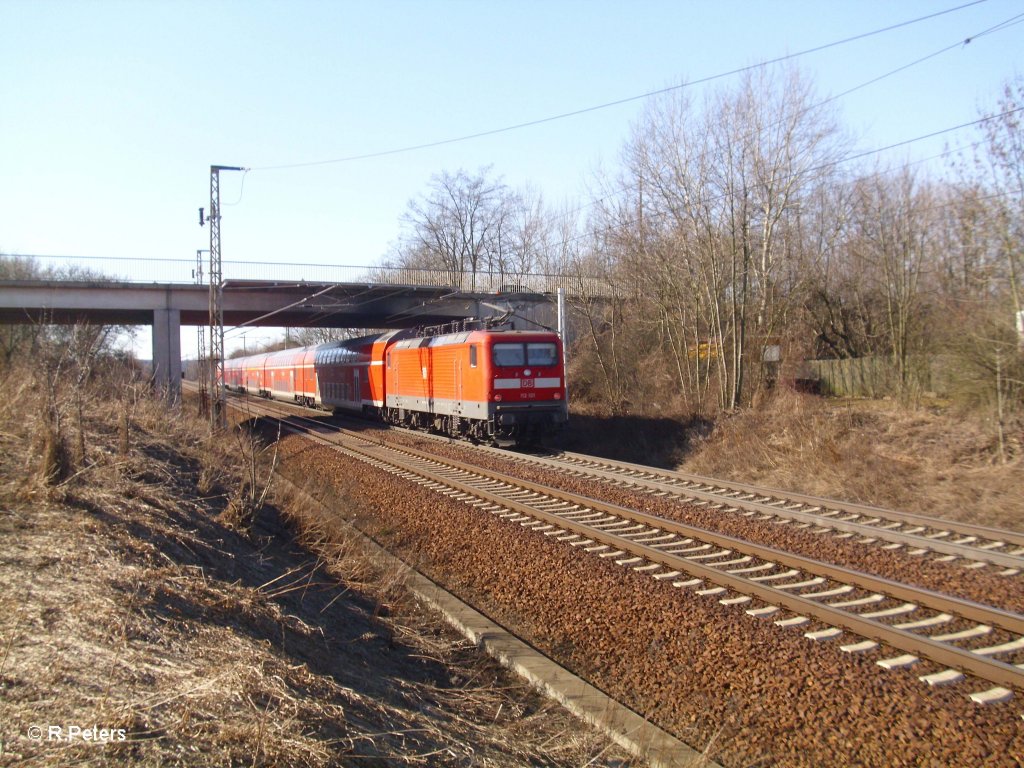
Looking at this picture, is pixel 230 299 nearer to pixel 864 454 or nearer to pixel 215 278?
pixel 215 278

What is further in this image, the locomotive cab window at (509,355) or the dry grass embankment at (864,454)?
the locomotive cab window at (509,355)

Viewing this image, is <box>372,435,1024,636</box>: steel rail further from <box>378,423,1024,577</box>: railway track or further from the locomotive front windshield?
the locomotive front windshield

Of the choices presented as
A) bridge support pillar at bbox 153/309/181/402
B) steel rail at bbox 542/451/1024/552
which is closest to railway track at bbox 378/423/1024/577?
steel rail at bbox 542/451/1024/552

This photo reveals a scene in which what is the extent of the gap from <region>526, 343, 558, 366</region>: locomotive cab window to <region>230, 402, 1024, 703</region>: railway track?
25.2 feet

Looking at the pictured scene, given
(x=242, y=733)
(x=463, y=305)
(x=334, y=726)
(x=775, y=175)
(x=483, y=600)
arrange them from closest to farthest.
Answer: (x=242, y=733) < (x=334, y=726) < (x=483, y=600) < (x=775, y=175) < (x=463, y=305)

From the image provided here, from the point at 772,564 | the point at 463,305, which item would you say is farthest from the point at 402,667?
the point at 463,305

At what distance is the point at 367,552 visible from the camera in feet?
29.8

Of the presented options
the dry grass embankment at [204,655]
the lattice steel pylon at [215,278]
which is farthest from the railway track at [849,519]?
the lattice steel pylon at [215,278]

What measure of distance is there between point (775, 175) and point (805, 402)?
627 cm

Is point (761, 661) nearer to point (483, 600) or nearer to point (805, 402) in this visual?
point (483, 600)

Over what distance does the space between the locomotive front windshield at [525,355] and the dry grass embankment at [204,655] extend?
1071cm

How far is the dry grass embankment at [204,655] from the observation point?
3.50 metres

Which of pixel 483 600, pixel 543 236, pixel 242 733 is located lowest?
pixel 483 600

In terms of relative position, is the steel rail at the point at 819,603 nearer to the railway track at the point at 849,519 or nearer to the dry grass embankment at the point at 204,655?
the railway track at the point at 849,519
